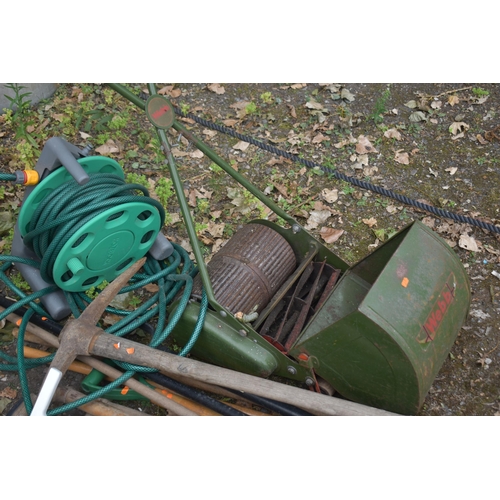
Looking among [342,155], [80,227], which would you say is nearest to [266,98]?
[342,155]

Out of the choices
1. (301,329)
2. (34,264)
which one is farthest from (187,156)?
(301,329)

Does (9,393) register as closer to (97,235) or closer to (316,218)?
(97,235)

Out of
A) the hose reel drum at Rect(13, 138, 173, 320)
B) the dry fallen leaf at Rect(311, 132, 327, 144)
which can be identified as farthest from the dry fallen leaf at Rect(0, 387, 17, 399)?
the dry fallen leaf at Rect(311, 132, 327, 144)

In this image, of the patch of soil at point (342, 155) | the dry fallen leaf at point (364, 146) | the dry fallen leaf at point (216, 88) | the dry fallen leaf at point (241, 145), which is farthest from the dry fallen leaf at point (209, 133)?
the dry fallen leaf at point (364, 146)

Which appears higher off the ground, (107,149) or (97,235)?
(107,149)

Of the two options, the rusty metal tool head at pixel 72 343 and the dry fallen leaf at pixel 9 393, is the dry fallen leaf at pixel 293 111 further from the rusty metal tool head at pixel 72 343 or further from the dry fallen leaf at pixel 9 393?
the dry fallen leaf at pixel 9 393

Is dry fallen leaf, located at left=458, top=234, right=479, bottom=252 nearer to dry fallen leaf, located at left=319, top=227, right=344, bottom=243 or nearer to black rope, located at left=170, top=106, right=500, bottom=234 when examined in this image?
Answer: black rope, located at left=170, top=106, right=500, bottom=234

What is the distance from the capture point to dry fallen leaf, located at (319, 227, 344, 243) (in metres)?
4.48

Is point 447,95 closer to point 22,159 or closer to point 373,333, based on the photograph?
point 373,333

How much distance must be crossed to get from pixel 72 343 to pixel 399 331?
75.6 inches

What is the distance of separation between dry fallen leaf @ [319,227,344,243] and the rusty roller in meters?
0.90

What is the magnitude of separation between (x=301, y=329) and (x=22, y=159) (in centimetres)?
340

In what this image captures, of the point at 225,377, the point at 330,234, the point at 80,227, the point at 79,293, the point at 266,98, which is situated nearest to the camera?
the point at 225,377

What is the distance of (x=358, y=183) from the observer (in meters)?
4.69
